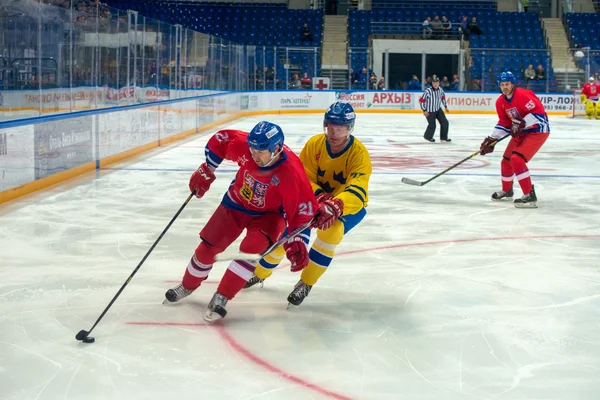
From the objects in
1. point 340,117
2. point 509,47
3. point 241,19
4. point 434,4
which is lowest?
point 340,117

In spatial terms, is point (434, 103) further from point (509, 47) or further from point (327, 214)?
point (509, 47)

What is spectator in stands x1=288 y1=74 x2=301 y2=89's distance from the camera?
21.9 metres

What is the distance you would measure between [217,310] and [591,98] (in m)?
18.4

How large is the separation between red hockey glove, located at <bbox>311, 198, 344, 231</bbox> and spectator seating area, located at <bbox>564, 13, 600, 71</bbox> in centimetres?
2318

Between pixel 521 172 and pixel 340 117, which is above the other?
pixel 340 117

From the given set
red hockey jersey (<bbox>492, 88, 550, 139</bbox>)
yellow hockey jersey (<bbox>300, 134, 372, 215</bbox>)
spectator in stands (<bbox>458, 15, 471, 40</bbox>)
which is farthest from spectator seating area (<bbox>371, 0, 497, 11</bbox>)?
yellow hockey jersey (<bbox>300, 134, 372, 215</bbox>)

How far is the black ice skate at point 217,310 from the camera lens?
3.59 metres

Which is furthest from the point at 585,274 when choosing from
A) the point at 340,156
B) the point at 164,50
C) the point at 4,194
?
the point at 164,50

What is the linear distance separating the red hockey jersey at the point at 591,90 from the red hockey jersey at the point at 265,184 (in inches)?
696

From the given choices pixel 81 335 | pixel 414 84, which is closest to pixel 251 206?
pixel 81 335

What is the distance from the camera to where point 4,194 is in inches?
266

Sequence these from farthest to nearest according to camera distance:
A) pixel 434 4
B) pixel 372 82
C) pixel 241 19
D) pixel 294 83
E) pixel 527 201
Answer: pixel 434 4
pixel 241 19
pixel 372 82
pixel 294 83
pixel 527 201

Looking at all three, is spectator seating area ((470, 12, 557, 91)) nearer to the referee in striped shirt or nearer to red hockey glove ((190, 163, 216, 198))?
the referee in striped shirt

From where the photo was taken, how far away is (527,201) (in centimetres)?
705
